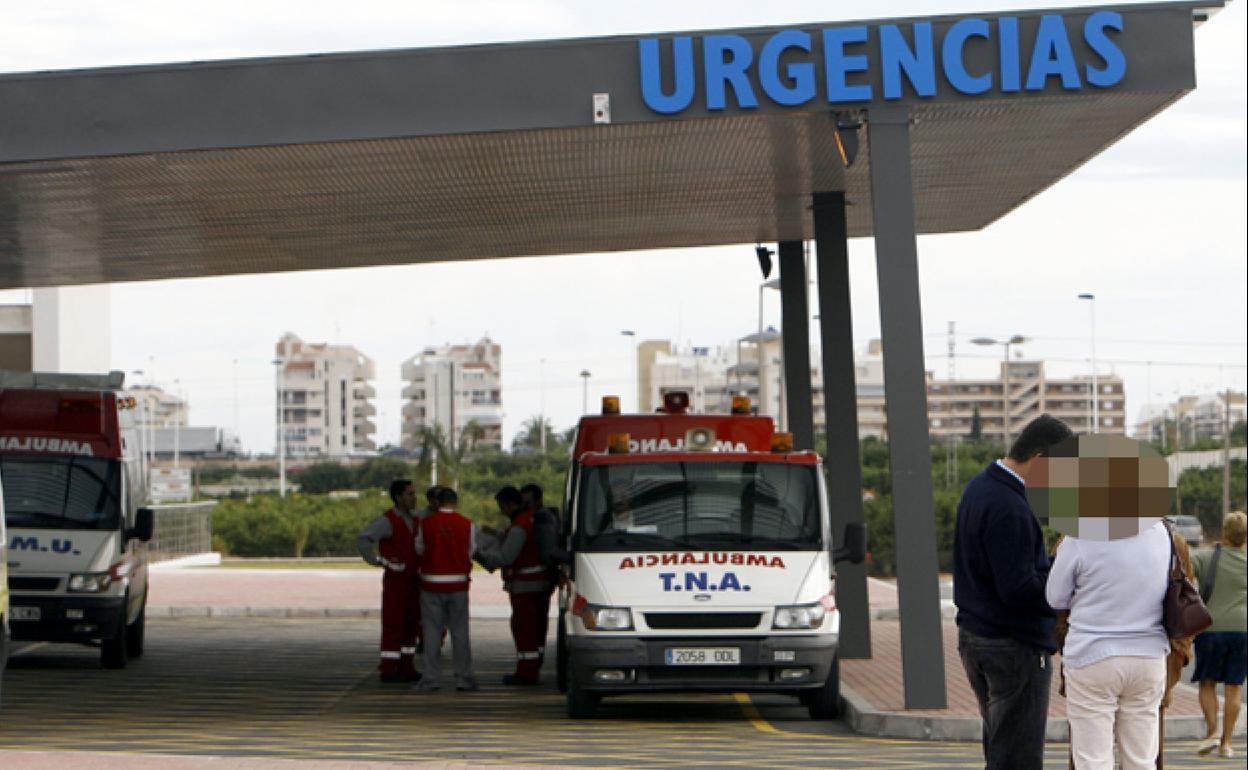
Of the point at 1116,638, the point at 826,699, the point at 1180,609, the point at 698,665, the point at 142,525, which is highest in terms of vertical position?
the point at 142,525

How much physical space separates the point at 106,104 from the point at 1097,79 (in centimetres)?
730

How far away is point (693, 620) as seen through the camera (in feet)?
42.9

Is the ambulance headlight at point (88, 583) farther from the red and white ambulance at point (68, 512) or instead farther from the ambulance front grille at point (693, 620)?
the ambulance front grille at point (693, 620)

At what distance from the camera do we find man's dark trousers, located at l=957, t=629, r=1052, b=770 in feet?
23.6

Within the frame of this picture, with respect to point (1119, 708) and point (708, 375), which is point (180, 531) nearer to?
point (1119, 708)

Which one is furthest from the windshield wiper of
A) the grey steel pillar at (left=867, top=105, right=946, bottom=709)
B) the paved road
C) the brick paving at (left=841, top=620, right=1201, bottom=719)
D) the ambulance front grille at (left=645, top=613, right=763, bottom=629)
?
the grey steel pillar at (left=867, top=105, right=946, bottom=709)

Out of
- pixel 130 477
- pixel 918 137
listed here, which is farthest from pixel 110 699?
pixel 918 137

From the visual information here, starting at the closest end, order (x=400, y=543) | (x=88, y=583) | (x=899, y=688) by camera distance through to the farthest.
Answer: (x=899, y=688) < (x=400, y=543) < (x=88, y=583)

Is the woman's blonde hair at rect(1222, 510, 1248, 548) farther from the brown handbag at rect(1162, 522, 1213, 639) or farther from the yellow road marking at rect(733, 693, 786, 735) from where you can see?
the brown handbag at rect(1162, 522, 1213, 639)

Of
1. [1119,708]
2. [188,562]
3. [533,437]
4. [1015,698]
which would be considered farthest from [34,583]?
[533,437]

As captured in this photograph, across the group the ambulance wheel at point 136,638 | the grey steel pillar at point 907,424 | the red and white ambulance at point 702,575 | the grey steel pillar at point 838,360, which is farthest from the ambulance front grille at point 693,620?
the ambulance wheel at point 136,638

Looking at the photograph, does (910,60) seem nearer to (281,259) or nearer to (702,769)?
(702,769)

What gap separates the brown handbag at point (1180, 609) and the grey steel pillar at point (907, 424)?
6.33m

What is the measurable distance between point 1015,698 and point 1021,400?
18800 cm
